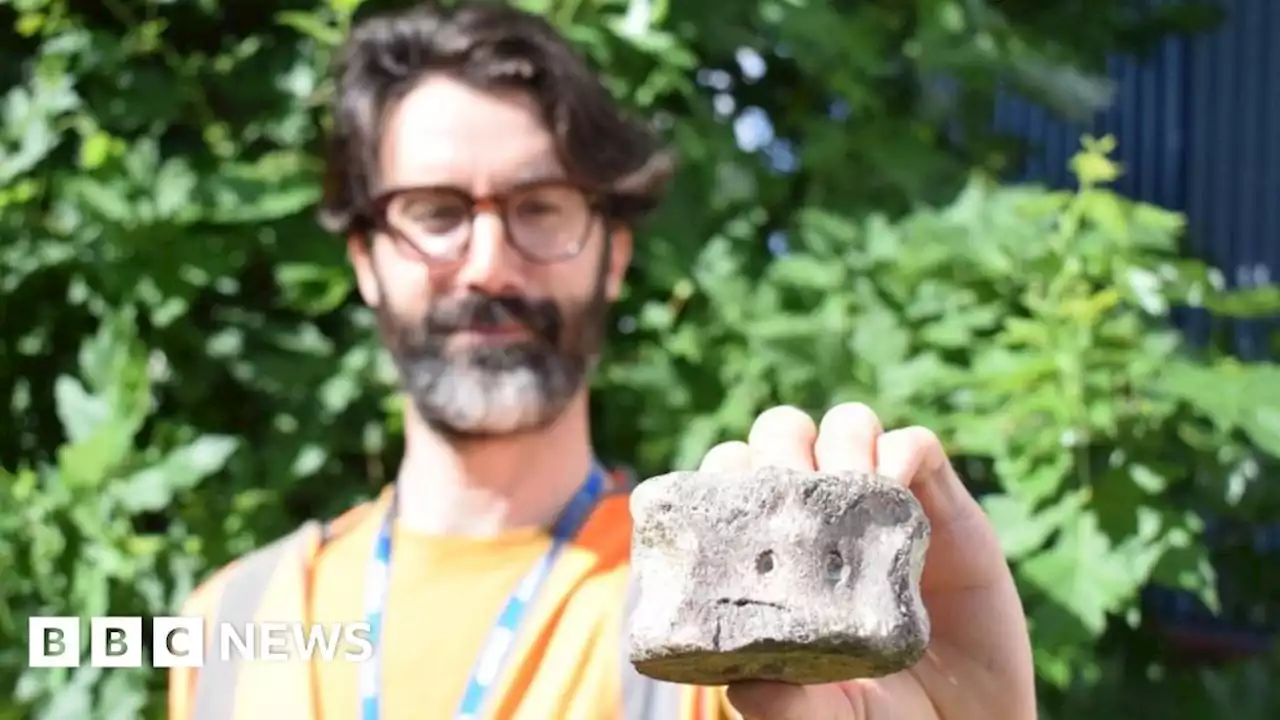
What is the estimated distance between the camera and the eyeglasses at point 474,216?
3.60ft

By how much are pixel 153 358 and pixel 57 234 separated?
163 millimetres

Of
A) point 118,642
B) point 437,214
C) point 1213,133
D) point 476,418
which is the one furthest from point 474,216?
point 1213,133

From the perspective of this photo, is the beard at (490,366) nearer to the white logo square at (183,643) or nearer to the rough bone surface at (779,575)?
the white logo square at (183,643)

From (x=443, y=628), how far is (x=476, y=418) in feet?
0.56

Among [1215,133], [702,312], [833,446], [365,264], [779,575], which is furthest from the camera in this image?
[1215,133]

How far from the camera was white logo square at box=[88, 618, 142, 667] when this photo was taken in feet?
4.22

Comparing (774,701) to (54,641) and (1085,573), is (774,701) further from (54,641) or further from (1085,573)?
(54,641)

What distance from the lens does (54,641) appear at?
1288 millimetres

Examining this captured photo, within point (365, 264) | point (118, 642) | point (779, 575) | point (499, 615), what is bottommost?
point (118, 642)

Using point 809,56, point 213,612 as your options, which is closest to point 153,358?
point 213,612

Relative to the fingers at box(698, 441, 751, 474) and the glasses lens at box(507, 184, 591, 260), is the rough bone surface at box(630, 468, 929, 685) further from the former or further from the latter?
the glasses lens at box(507, 184, 591, 260)

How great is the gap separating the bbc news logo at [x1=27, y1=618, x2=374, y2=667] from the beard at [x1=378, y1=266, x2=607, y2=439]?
19cm

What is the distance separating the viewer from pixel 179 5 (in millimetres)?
1563

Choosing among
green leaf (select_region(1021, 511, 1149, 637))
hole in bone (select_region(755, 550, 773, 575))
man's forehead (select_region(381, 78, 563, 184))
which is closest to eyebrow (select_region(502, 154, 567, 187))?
man's forehead (select_region(381, 78, 563, 184))
